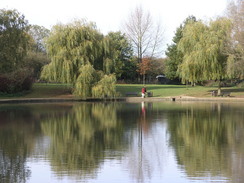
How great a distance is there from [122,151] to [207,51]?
105ft

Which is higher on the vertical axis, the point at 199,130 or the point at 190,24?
the point at 190,24

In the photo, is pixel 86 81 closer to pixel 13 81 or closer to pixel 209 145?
pixel 13 81

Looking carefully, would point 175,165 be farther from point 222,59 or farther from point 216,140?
point 222,59

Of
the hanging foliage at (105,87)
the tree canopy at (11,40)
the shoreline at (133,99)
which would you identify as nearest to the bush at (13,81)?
the tree canopy at (11,40)

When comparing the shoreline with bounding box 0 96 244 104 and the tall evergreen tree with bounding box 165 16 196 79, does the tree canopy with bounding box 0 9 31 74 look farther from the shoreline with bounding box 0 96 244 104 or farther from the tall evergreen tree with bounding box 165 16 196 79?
the tall evergreen tree with bounding box 165 16 196 79

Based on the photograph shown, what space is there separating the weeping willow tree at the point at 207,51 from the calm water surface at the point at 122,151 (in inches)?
886

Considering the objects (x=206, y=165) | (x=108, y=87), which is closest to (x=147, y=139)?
(x=206, y=165)

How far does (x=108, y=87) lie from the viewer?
42.0m

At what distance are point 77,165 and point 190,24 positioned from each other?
38.3 metres

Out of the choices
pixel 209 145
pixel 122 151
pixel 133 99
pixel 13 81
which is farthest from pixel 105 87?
pixel 122 151

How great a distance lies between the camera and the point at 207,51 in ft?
144

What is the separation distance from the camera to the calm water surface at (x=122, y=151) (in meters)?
10.6

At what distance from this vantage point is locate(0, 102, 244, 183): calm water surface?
34.7 feet

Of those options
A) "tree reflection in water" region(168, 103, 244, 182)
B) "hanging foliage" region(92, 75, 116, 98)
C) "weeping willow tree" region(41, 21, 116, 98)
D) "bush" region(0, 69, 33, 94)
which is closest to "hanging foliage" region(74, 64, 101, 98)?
"weeping willow tree" region(41, 21, 116, 98)
